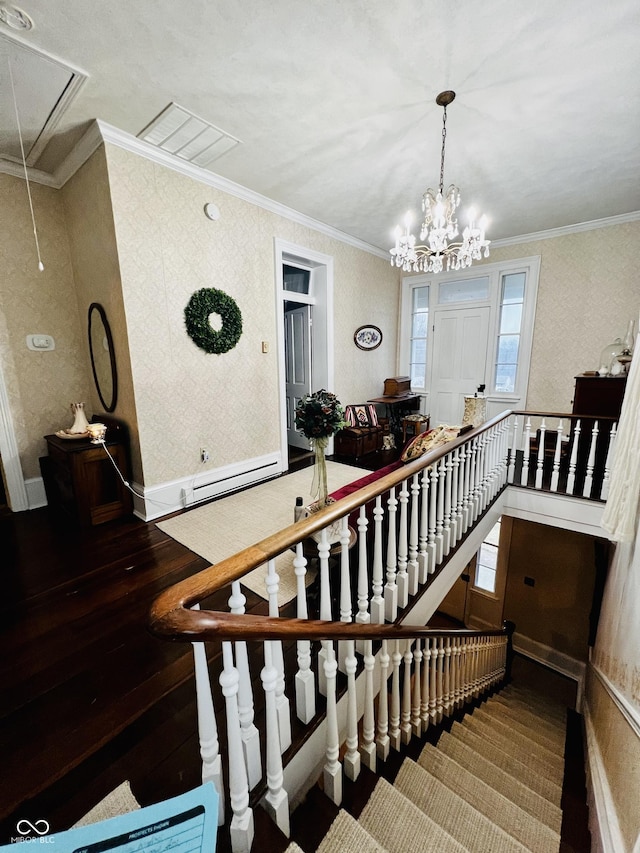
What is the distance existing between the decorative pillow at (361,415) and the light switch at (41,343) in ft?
11.4

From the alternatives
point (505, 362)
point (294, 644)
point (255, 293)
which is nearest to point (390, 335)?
point (505, 362)

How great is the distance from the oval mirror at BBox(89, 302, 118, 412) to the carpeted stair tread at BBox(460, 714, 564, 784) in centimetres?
387

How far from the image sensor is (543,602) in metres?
4.73

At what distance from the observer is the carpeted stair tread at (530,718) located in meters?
2.99

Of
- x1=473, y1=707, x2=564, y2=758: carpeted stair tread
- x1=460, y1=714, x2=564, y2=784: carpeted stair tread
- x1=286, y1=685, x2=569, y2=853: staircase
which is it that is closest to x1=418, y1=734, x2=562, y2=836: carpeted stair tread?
x1=286, y1=685, x2=569, y2=853: staircase

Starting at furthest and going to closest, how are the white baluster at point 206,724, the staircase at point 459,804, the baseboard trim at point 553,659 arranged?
1. the baseboard trim at point 553,659
2. the staircase at point 459,804
3. the white baluster at point 206,724

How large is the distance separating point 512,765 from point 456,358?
4791 mm

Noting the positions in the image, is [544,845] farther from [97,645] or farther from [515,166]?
[515,166]

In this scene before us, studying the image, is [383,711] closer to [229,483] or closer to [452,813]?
[452,813]

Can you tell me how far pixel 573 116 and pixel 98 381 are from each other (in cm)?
444

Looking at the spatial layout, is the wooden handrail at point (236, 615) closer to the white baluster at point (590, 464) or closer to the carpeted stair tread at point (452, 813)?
the carpeted stair tread at point (452, 813)

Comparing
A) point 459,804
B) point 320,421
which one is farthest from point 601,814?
point 320,421

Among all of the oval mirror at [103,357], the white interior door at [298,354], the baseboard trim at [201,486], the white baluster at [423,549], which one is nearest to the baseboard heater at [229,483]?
the baseboard trim at [201,486]

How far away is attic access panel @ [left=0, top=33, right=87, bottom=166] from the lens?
1896mm
